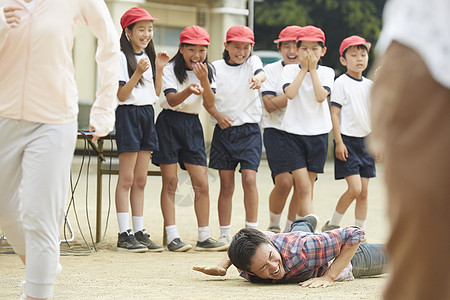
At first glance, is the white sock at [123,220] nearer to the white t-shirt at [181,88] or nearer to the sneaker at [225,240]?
the sneaker at [225,240]

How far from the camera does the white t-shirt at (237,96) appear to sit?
263 inches

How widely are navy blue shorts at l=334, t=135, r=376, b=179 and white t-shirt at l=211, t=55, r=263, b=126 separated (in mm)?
880

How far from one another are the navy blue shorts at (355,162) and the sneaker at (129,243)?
1918mm

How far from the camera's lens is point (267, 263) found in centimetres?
446

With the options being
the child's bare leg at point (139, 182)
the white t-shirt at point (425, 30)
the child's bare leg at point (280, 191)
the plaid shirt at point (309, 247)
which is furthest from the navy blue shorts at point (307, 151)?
the white t-shirt at point (425, 30)

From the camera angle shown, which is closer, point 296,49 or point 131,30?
point 131,30

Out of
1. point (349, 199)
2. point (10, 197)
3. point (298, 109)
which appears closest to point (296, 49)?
point (298, 109)

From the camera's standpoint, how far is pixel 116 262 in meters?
5.69

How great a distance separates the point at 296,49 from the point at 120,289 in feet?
11.1

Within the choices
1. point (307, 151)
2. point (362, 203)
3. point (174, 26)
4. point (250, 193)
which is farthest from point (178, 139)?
point (174, 26)

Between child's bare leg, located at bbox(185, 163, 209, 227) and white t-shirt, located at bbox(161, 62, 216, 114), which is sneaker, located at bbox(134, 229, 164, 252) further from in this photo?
white t-shirt, located at bbox(161, 62, 216, 114)

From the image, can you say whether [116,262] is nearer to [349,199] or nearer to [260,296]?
[260,296]

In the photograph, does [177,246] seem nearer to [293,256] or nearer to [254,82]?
[254,82]

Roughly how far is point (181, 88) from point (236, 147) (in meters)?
0.69
